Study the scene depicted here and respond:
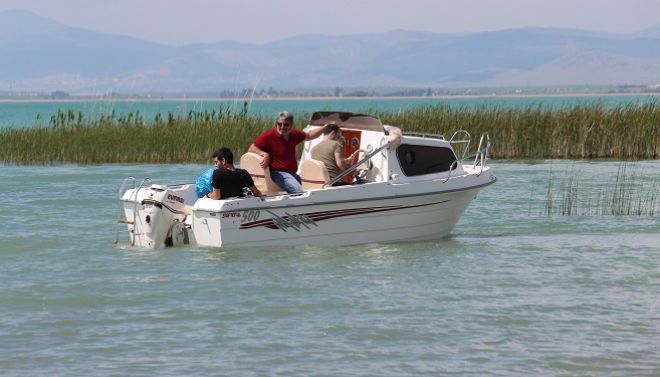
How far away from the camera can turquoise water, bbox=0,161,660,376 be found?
10492mm

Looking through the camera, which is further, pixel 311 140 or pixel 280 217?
pixel 311 140

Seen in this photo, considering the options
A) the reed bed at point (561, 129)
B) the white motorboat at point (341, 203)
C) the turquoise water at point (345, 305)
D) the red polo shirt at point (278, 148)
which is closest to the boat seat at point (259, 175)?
the white motorboat at point (341, 203)

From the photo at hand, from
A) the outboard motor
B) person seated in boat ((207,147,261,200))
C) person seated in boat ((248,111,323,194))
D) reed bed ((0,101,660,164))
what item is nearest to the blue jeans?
person seated in boat ((248,111,323,194))

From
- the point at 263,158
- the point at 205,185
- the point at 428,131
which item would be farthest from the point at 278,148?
the point at 428,131

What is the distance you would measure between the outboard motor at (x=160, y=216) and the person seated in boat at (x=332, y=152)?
181 cm

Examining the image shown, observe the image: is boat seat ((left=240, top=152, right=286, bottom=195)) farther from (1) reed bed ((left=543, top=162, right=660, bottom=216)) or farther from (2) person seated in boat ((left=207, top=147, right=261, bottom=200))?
(1) reed bed ((left=543, top=162, right=660, bottom=216))

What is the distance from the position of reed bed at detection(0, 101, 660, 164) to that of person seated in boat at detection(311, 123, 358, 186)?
14.6 m

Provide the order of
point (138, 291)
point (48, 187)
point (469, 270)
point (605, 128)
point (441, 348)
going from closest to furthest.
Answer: point (441, 348)
point (138, 291)
point (469, 270)
point (48, 187)
point (605, 128)

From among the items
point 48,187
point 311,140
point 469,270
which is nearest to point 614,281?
point 469,270

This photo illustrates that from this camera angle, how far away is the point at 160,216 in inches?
606

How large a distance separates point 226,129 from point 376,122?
14786 millimetres

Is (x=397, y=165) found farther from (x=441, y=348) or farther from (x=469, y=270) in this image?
(x=441, y=348)

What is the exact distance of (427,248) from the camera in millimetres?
16469

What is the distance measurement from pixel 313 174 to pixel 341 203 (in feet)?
2.12
